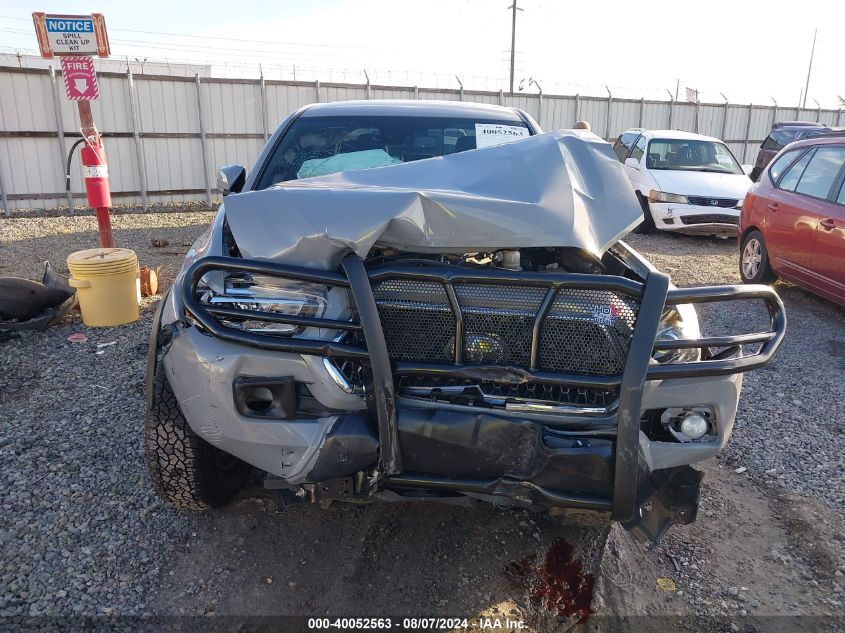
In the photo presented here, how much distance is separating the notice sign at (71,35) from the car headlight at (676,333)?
6.22m

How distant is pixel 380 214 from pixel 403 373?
580 millimetres

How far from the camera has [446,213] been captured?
236 cm

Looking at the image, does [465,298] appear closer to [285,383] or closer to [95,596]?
[285,383]

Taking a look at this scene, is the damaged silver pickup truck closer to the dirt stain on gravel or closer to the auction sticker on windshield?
the dirt stain on gravel

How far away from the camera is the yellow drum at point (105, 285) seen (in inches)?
202

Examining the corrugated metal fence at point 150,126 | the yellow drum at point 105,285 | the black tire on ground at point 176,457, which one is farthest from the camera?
the corrugated metal fence at point 150,126

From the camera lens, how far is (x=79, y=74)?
21.2 feet

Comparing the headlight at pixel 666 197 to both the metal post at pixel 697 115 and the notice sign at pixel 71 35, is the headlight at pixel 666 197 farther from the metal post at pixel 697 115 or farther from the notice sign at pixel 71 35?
the metal post at pixel 697 115

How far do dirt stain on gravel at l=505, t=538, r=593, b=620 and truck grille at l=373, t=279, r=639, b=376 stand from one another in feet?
2.96

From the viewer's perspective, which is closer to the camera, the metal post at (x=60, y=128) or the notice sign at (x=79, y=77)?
the notice sign at (x=79, y=77)

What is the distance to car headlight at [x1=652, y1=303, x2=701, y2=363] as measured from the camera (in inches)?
93.6

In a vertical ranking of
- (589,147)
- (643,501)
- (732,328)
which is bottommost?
(732,328)

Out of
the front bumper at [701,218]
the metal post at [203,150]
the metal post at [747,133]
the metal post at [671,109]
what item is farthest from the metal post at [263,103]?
the metal post at [747,133]

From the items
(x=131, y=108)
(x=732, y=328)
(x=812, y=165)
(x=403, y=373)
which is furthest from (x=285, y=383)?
(x=131, y=108)
